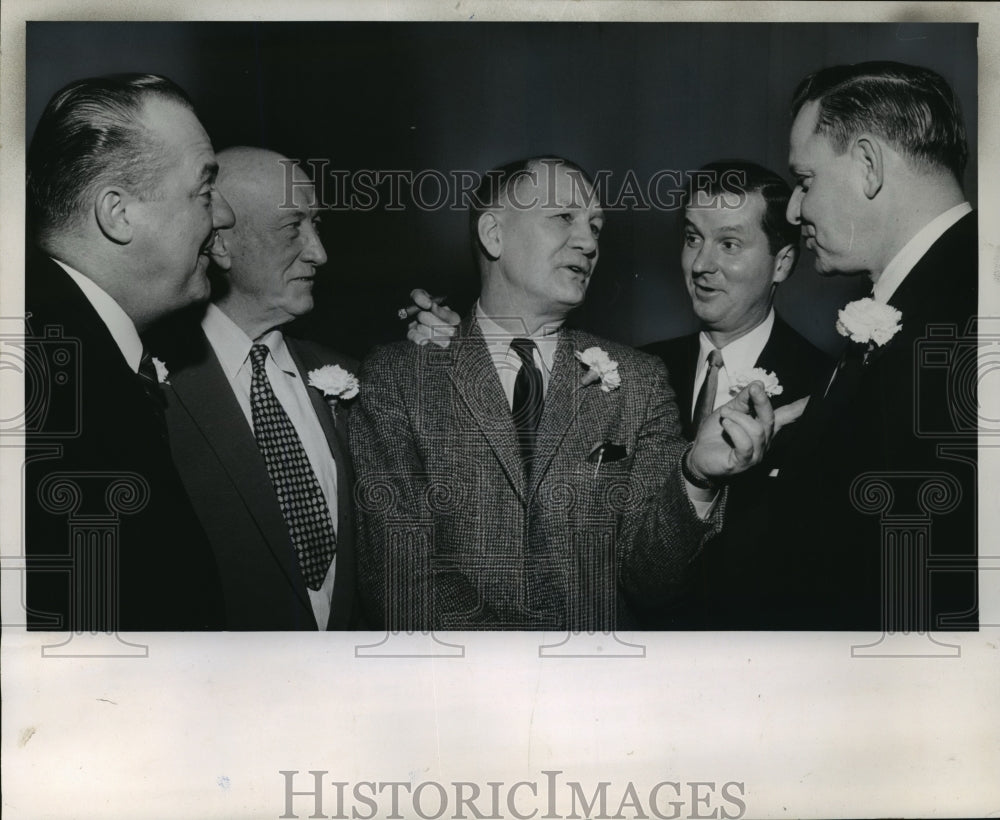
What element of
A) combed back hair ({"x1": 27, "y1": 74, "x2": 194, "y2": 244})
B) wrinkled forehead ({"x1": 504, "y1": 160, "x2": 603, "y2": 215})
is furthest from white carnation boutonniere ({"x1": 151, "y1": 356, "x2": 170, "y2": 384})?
wrinkled forehead ({"x1": 504, "y1": 160, "x2": 603, "y2": 215})

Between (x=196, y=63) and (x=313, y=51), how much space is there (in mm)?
326

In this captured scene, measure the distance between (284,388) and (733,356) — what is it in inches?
49.8

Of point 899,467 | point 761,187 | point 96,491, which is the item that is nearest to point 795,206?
point 761,187

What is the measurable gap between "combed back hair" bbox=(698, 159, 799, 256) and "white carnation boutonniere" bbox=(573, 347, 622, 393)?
54 centimetres

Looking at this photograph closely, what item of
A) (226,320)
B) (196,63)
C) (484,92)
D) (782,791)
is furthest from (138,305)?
(782,791)

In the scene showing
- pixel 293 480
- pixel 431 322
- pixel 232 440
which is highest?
pixel 431 322

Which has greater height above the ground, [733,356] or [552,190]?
[552,190]

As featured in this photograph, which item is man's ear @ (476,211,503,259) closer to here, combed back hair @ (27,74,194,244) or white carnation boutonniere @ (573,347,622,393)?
white carnation boutonniere @ (573,347,622,393)

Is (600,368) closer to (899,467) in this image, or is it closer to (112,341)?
(899,467)

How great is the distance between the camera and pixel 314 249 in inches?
128

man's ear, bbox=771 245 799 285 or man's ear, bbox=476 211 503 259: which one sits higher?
man's ear, bbox=476 211 503 259

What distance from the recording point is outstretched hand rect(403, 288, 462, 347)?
10.7 ft

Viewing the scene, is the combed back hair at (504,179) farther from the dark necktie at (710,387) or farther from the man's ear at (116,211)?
the man's ear at (116,211)

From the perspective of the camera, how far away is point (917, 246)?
328 centimetres
